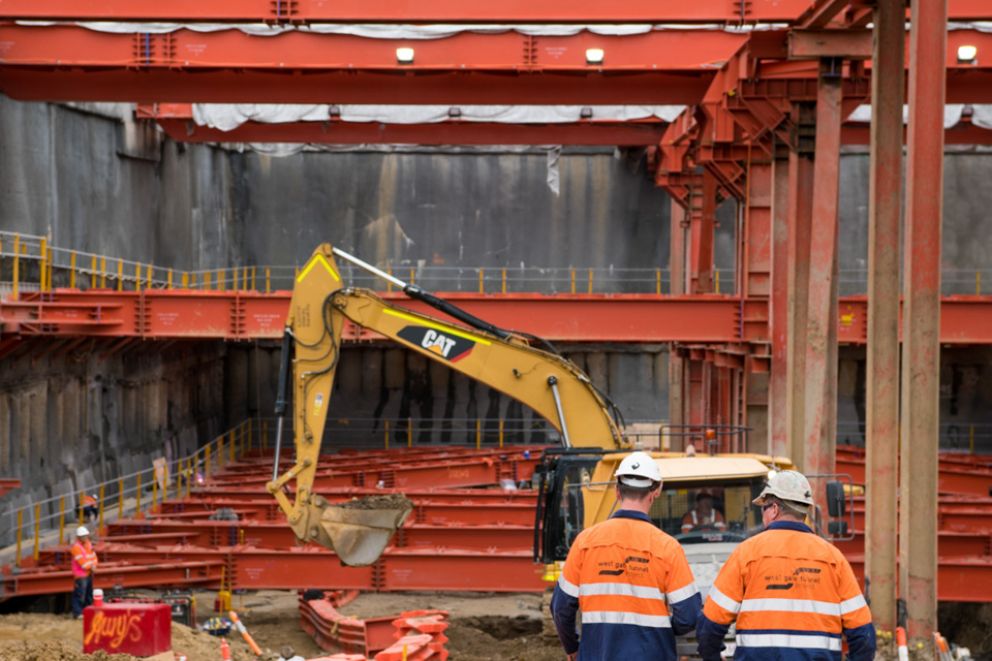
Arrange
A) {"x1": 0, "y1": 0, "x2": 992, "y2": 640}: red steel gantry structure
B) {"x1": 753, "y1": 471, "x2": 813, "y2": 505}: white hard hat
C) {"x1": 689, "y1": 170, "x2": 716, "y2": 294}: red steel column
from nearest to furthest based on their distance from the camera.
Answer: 1. {"x1": 753, "y1": 471, "x2": 813, "y2": 505}: white hard hat
2. {"x1": 0, "y1": 0, "x2": 992, "y2": 640}: red steel gantry structure
3. {"x1": 689, "y1": 170, "x2": 716, "y2": 294}: red steel column

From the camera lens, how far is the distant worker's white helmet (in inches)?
240

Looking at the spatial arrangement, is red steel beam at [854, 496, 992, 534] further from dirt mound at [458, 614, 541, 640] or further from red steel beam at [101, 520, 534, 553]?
dirt mound at [458, 614, 541, 640]

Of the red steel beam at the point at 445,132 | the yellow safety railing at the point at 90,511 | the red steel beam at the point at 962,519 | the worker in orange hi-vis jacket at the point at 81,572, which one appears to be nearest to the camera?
the worker in orange hi-vis jacket at the point at 81,572

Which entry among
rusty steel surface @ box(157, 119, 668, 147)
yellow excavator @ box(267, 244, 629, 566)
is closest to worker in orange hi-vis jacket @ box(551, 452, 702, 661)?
yellow excavator @ box(267, 244, 629, 566)

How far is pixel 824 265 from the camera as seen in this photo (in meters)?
18.4

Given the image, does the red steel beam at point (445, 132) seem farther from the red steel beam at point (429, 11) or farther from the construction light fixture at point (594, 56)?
the red steel beam at point (429, 11)

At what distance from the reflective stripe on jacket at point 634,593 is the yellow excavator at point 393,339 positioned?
887 centimetres

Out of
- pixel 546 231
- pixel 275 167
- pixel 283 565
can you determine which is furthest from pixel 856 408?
pixel 283 565

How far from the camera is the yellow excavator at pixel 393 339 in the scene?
1532 centimetres

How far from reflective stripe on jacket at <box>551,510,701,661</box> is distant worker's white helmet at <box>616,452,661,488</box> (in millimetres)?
143

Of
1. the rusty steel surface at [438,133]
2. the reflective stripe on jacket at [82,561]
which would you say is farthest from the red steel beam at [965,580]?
the rusty steel surface at [438,133]

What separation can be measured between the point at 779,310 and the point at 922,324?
307 inches

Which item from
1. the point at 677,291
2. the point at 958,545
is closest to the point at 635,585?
the point at 958,545

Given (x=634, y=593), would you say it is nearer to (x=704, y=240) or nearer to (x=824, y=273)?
(x=824, y=273)
